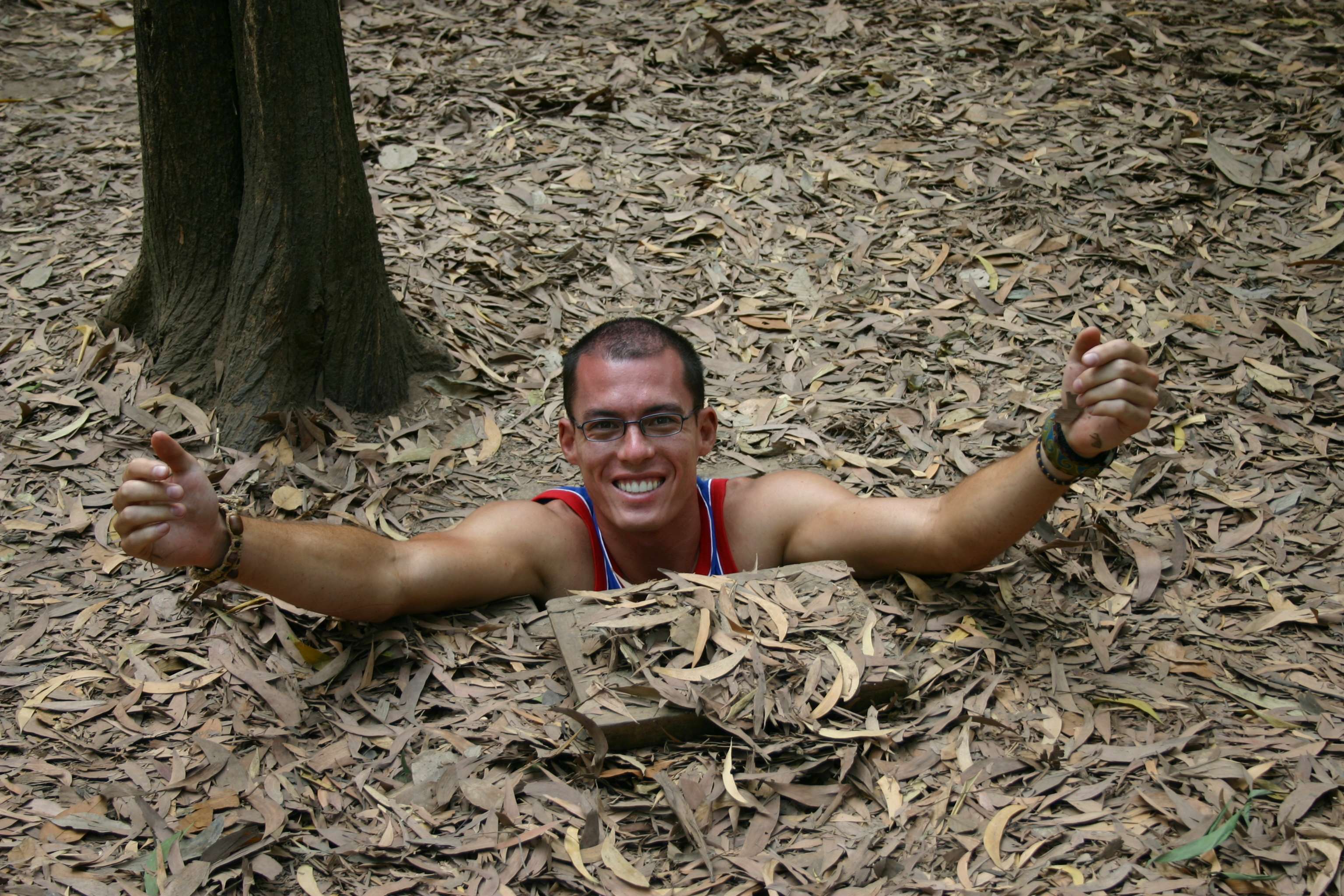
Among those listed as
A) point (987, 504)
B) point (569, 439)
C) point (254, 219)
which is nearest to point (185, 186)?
point (254, 219)

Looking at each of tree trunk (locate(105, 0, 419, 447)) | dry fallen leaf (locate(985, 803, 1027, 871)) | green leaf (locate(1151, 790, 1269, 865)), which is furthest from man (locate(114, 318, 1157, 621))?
tree trunk (locate(105, 0, 419, 447))

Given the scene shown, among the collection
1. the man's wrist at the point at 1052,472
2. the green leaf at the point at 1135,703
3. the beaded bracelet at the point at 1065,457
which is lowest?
the green leaf at the point at 1135,703

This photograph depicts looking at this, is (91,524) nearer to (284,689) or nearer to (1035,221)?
(284,689)

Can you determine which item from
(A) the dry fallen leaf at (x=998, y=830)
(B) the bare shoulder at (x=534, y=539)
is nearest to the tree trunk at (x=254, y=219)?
(B) the bare shoulder at (x=534, y=539)

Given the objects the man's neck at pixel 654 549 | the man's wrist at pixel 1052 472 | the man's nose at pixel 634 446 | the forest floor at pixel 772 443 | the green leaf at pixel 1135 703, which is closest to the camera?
the forest floor at pixel 772 443

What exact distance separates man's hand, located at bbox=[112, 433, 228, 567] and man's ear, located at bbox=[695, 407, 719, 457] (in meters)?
1.44

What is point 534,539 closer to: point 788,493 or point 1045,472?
point 788,493

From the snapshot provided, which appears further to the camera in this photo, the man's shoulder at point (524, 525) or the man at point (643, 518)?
the man's shoulder at point (524, 525)

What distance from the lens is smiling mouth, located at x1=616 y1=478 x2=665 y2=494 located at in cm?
321

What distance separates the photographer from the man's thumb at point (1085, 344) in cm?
256

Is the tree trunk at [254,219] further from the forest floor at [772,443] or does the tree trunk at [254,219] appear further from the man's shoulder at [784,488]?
the man's shoulder at [784,488]

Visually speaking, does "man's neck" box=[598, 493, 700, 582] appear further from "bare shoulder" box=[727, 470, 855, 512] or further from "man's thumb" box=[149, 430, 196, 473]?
"man's thumb" box=[149, 430, 196, 473]

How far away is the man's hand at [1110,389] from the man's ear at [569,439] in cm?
145

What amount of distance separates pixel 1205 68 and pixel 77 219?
6140mm
